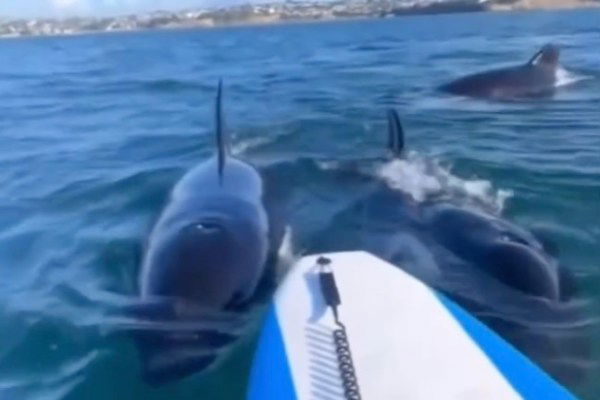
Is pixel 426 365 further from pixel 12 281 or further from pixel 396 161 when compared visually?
pixel 396 161

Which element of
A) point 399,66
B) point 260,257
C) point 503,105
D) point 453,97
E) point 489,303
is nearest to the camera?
point 489,303

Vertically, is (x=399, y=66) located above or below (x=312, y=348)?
below

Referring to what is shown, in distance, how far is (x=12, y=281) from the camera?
34.7 ft

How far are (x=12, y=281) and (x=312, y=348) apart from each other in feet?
16.4

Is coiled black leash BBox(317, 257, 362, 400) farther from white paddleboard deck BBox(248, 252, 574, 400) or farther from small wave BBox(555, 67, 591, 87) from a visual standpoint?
small wave BBox(555, 67, 591, 87)

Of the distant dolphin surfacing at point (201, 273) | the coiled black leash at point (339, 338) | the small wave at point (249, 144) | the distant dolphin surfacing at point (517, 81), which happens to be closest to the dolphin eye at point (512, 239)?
the distant dolphin surfacing at point (201, 273)

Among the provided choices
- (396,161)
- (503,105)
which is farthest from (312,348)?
(503,105)

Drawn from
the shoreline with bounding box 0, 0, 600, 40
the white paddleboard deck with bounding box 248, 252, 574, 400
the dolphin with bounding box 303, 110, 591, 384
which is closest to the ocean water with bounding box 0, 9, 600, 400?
the dolphin with bounding box 303, 110, 591, 384

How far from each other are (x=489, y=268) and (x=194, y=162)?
789 centimetres

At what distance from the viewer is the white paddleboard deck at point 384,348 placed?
598cm

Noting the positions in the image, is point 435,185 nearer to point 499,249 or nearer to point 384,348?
point 499,249

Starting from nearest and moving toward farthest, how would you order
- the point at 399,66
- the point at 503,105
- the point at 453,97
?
the point at 503,105 → the point at 453,97 → the point at 399,66

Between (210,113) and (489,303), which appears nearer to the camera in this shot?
(489,303)

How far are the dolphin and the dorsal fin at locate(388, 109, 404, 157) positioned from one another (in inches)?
56.7
